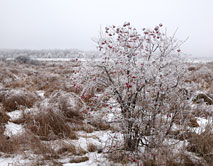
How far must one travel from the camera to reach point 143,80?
2.60 m

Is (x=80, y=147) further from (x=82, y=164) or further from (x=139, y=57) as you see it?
(x=139, y=57)

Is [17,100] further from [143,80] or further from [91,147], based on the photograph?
[143,80]

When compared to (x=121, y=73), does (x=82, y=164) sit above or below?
below

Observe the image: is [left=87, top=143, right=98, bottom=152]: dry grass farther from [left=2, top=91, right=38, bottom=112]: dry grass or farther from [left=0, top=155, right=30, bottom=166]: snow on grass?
[left=2, top=91, right=38, bottom=112]: dry grass

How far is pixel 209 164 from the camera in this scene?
2.52m

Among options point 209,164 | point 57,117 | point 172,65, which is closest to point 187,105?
point 172,65

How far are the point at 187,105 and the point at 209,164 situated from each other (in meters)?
0.94

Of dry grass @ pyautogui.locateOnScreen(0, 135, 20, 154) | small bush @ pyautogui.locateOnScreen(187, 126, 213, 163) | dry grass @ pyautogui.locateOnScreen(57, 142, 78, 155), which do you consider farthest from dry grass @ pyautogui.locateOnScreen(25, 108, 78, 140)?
small bush @ pyautogui.locateOnScreen(187, 126, 213, 163)

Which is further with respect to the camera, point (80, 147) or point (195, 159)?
point (80, 147)

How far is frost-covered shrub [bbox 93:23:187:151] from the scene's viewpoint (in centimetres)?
263

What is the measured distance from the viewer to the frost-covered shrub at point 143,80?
2635 mm

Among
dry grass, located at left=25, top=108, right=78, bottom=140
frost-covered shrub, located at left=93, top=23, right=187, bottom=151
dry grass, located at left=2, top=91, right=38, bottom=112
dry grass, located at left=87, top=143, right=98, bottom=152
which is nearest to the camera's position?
frost-covered shrub, located at left=93, top=23, right=187, bottom=151

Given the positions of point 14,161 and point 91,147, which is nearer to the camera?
point 14,161

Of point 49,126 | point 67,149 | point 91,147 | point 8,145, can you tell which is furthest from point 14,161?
point 91,147
